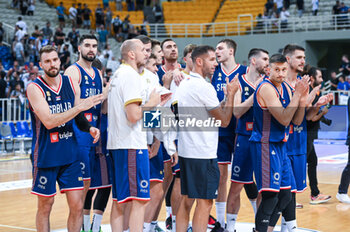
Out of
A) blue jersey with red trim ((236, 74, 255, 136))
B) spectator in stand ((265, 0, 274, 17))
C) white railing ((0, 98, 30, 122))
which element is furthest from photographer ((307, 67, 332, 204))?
spectator in stand ((265, 0, 274, 17))

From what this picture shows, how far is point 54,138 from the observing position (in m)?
5.98

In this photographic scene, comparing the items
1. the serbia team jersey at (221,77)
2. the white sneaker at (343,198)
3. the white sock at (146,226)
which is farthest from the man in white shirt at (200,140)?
the white sneaker at (343,198)

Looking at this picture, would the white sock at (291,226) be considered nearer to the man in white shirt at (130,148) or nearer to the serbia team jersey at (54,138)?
the man in white shirt at (130,148)

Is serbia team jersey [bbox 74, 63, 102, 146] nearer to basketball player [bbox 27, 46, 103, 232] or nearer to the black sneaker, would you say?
basketball player [bbox 27, 46, 103, 232]

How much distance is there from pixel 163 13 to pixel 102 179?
24.2 m

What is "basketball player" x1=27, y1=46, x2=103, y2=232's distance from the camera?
5.84 meters

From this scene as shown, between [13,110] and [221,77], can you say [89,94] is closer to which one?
[221,77]

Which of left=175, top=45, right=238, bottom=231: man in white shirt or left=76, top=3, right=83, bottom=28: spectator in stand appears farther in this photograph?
left=76, top=3, right=83, bottom=28: spectator in stand

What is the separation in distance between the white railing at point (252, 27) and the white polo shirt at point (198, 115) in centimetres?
1950

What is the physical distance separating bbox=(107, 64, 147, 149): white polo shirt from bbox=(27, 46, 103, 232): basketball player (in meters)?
0.26

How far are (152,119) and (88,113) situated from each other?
3.87 feet

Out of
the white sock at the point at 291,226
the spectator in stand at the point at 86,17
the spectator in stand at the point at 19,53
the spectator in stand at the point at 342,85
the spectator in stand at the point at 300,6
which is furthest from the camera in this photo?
the spectator in stand at the point at 86,17

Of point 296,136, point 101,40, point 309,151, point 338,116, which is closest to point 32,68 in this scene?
point 101,40

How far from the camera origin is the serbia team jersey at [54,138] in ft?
19.5
